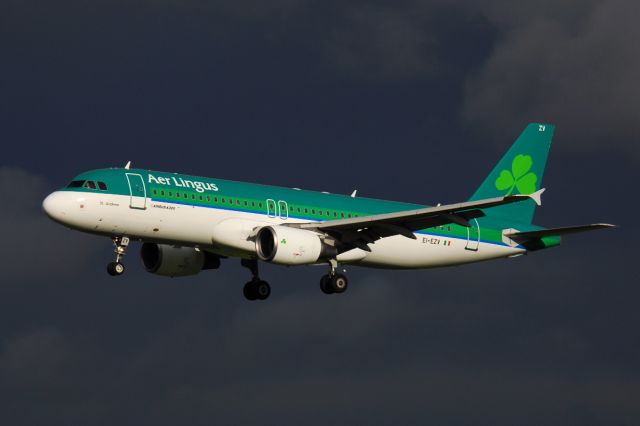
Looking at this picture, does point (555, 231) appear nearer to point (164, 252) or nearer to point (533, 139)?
point (533, 139)

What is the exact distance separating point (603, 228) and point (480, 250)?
920cm

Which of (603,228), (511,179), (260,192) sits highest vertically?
(511,179)

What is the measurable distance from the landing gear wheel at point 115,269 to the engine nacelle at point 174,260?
243 inches

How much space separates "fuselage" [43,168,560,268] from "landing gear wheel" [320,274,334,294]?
1.18m

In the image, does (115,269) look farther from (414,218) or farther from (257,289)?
(414,218)

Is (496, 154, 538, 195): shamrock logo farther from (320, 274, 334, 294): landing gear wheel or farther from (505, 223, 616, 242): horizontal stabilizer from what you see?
(320, 274, 334, 294): landing gear wheel

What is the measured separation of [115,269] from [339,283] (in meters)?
9.37

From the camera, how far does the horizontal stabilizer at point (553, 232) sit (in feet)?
160

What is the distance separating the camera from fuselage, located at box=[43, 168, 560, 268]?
46688 millimetres

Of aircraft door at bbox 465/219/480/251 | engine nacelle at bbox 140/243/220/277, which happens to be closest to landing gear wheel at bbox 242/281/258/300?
engine nacelle at bbox 140/243/220/277

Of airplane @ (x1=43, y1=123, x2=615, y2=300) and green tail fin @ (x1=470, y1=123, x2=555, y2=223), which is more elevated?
green tail fin @ (x1=470, y1=123, x2=555, y2=223)

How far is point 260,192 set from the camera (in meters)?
50.2

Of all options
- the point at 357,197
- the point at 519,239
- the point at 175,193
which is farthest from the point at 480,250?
the point at 175,193

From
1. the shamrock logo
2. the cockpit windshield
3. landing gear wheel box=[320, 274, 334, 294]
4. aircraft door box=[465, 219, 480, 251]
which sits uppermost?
the shamrock logo
